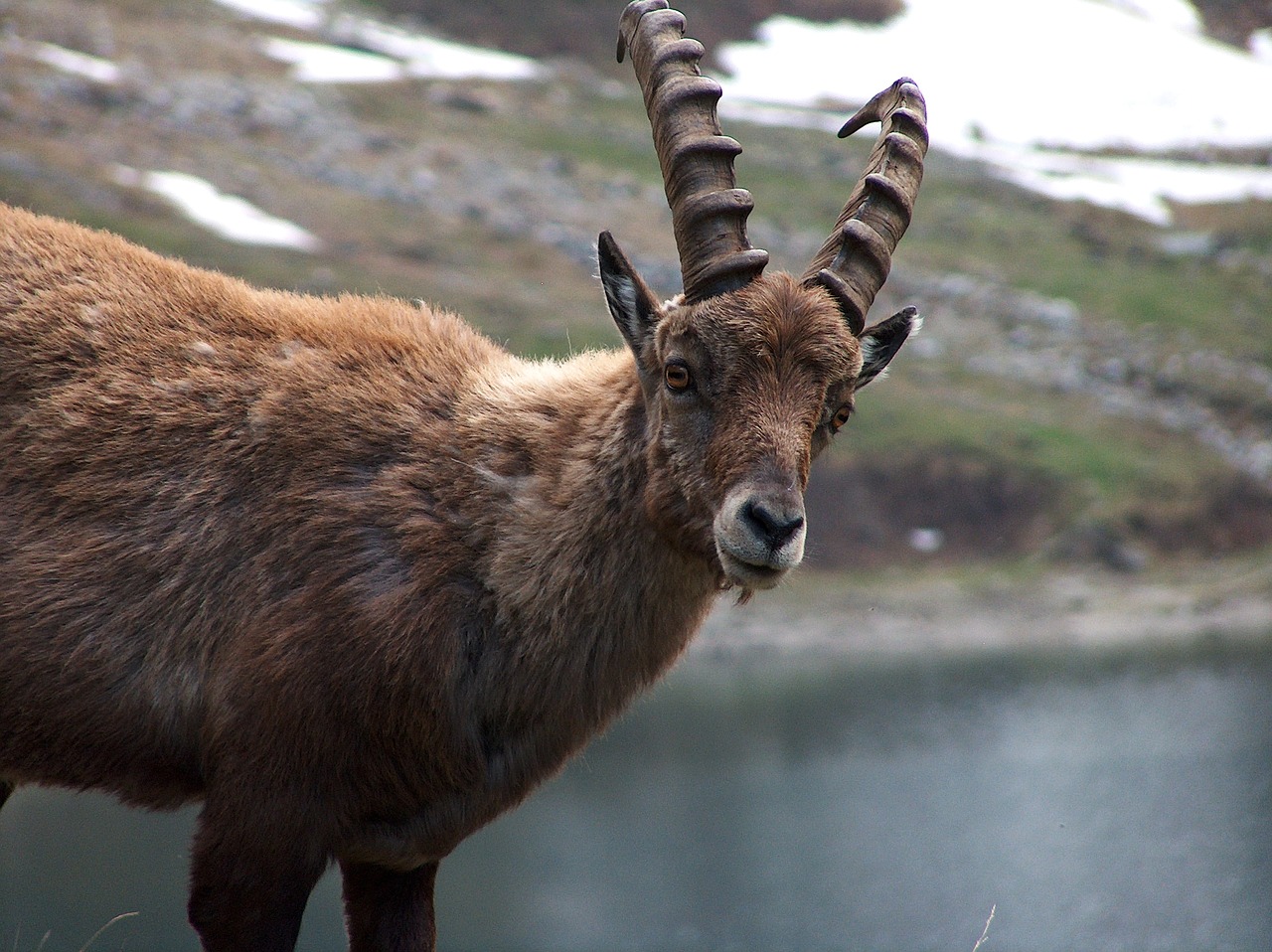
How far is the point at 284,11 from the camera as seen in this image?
7475 cm

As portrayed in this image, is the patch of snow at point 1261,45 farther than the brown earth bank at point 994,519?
Yes

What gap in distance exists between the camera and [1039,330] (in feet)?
175

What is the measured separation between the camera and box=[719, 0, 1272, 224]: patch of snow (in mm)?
68375

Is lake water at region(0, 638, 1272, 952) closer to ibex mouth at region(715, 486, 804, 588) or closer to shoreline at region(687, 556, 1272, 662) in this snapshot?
shoreline at region(687, 556, 1272, 662)

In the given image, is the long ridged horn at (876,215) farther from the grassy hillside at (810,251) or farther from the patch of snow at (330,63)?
the patch of snow at (330,63)

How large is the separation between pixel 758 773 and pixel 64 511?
25.7 metres

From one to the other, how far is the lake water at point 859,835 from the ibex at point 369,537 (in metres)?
15.1

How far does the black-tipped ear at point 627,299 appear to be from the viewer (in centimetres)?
638

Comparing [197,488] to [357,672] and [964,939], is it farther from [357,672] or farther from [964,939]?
[964,939]

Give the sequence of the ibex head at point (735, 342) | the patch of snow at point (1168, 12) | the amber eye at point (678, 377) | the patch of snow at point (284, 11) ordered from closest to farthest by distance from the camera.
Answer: the ibex head at point (735, 342), the amber eye at point (678, 377), the patch of snow at point (284, 11), the patch of snow at point (1168, 12)

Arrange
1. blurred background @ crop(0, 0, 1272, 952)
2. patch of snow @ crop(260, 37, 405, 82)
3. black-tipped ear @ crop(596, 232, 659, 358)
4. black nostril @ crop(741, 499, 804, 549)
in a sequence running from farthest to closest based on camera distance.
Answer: patch of snow @ crop(260, 37, 405, 82), blurred background @ crop(0, 0, 1272, 952), black-tipped ear @ crop(596, 232, 659, 358), black nostril @ crop(741, 499, 804, 549)

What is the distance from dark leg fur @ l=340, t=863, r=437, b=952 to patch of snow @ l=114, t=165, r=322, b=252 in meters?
44.5

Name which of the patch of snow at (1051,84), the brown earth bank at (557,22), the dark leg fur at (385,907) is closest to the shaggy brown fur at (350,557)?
the dark leg fur at (385,907)

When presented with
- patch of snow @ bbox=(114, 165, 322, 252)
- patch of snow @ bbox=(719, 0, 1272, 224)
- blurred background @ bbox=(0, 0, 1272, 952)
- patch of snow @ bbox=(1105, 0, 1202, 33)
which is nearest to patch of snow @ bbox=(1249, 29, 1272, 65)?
blurred background @ bbox=(0, 0, 1272, 952)
